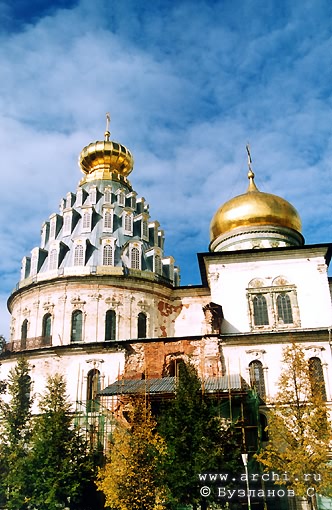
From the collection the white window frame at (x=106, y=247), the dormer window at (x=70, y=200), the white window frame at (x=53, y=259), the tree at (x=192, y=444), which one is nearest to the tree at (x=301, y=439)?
the tree at (x=192, y=444)

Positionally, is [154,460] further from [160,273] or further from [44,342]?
[160,273]

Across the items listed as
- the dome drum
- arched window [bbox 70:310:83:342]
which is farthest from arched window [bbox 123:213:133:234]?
arched window [bbox 70:310:83:342]

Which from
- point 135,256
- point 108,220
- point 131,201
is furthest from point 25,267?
point 131,201

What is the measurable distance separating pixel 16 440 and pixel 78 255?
12.4 meters

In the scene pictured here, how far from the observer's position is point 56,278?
33.5 metres

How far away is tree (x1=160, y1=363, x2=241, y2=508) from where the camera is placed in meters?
19.5

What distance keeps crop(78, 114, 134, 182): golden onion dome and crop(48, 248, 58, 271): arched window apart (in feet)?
28.1

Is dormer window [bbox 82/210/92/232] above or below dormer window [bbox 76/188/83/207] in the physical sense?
below

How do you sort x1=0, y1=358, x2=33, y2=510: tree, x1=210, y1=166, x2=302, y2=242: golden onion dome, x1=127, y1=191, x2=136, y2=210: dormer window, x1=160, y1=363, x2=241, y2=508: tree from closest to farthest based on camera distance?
x1=160, y1=363, x2=241, y2=508: tree < x1=0, y1=358, x2=33, y2=510: tree < x1=210, y1=166, x2=302, y2=242: golden onion dome < x1=127, y1=191, x2=136, y2=210: dormer window

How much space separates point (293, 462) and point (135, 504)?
6165mm

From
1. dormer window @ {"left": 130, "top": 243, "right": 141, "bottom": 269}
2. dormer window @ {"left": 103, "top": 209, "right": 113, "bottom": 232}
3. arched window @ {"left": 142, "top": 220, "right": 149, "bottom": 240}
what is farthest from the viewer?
arched window @ {"left": 142, "top": 220, "right": 149, "bottom": 240}

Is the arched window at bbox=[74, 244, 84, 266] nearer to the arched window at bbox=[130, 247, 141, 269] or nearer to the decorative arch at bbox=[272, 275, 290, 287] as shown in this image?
the arched window at bbox=[130, 247, 141, 269]

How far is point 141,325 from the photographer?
33.2 metres

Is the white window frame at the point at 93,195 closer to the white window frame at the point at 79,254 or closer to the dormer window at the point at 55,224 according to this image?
the dormer window at the point at 55,224
